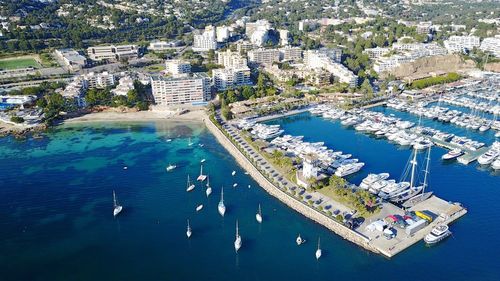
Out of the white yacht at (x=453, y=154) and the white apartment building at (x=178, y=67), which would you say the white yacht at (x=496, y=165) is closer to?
the white yacht at (x=453, y=154)

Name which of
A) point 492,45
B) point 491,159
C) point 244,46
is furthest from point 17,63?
point 492,45

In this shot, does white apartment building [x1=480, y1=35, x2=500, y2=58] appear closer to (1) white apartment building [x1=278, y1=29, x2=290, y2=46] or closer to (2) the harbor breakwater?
(1) white apartment building [x1=278, y1=29, x2=290, y2=46]

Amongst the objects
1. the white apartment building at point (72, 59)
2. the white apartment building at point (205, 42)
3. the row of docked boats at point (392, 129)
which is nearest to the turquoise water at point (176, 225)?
the row of docked boats at point (392, 129)

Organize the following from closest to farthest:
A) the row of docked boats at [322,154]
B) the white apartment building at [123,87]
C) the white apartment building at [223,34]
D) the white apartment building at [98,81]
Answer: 1. the row of docked boats at [322,154]
2. the white apartment building at [123,87]
3. the white apartment building at [98,81]
4. the white apartment building at [223,34]

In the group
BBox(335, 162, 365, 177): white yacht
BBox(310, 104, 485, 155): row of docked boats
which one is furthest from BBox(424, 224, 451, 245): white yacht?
BBox(310, 104, 485, 155): row of docked boats

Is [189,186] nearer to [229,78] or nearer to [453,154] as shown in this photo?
[453,154]

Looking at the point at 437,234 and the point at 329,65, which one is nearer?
the point at 437,234

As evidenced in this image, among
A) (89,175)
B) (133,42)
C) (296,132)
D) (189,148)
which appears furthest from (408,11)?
(89,175)
